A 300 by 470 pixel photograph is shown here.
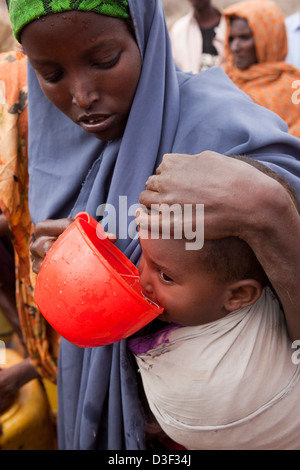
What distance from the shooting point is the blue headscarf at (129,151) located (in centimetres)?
113

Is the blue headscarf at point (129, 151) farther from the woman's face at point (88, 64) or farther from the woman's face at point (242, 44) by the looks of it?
the woman's face at point (242, 44)

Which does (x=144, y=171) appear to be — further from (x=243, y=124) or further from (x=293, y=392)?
(x=293, y=392)

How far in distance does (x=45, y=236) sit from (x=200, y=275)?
0.49 m

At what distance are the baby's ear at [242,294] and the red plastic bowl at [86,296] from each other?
15cm

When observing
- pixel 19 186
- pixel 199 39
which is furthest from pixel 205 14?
pixel 19 186

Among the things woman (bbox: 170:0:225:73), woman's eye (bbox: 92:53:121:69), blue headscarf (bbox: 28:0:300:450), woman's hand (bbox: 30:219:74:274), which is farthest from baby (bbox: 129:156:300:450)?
woman (bbox: 170:0:225:73)

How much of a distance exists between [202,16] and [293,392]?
3.89 meters

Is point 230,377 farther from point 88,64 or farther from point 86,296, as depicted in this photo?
point 88,64

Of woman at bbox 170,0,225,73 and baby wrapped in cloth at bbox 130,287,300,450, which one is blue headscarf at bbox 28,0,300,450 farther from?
woman at bbox 170,0,225,73

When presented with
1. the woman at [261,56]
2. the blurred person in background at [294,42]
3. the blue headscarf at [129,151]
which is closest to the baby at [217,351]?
the blue headscarf at [129,151]

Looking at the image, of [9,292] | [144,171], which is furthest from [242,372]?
[9,292]

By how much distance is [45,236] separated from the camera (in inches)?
48.7

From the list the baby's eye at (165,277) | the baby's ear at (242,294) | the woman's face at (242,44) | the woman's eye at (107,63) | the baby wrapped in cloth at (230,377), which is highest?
the woman's face at (242,44)

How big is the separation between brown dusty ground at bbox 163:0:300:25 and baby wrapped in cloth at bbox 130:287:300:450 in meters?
7.05
